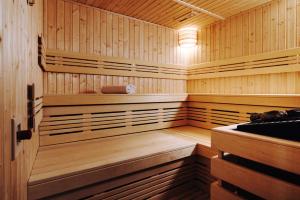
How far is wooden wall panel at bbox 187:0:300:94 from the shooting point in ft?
11.8

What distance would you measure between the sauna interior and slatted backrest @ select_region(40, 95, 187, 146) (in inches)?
0.7

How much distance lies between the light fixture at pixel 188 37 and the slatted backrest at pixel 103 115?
147 centimetres

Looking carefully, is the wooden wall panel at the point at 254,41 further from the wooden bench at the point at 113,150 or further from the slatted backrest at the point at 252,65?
the wooden bench at the point at 113,150

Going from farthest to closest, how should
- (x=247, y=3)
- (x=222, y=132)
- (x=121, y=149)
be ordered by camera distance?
(x=247, y=3) < (x=121, y=149) < (x=222, y=132)

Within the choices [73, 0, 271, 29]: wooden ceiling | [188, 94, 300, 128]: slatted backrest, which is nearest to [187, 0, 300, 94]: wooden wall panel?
[73, 0, 271, 29]: wooden ceiling

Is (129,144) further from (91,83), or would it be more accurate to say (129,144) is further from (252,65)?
(252,65)

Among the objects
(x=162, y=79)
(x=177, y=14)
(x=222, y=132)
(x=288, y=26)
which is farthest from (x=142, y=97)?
(x=288, y=26)

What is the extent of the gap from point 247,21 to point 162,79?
7.30ft

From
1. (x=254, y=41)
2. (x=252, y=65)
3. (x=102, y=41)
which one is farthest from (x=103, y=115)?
(x=254, y=41)

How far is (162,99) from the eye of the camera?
4.25m

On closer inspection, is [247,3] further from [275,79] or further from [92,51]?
[92,51]

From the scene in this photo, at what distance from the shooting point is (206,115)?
4375 millimetres

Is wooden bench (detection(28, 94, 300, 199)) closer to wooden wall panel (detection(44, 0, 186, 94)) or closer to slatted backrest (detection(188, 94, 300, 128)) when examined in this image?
slatted backrest (detection(188, 94, 300, 128))

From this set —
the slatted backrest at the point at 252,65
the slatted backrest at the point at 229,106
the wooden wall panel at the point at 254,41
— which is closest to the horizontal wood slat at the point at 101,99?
the slatted backrest at the point at 229,106
